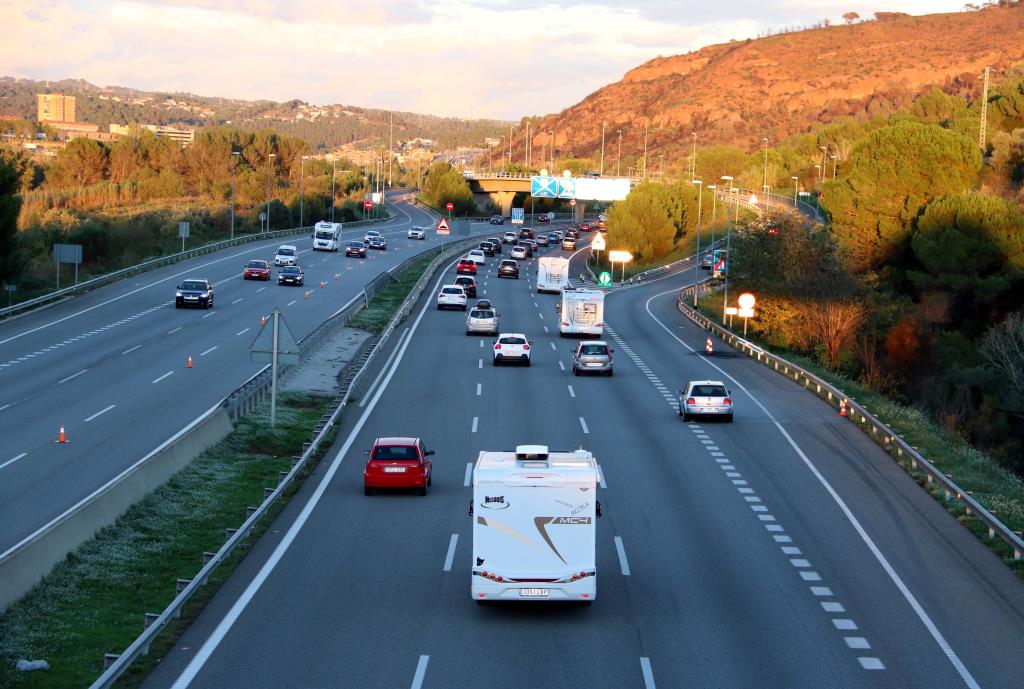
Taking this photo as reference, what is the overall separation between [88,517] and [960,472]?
65.4ft

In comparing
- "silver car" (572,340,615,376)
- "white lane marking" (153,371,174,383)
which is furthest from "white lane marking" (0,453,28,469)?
"silver car" (572,340,615,376)

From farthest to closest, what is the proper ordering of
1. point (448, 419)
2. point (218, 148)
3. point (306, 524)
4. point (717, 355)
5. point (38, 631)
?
point (218, 148), point (717, 355), point (448, 419), point (306, 524), point (38, 631)

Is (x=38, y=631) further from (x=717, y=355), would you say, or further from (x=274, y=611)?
(x=717, y=355)

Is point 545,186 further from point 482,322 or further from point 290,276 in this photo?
point 482,322

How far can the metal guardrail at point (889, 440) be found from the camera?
23172mm

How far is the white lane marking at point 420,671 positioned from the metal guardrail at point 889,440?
1133 cm

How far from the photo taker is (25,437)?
30.8m

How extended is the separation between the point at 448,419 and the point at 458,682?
72.6 ft

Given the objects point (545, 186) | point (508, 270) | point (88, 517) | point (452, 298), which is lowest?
point (452, 298)

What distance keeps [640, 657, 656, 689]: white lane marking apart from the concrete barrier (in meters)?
8.33

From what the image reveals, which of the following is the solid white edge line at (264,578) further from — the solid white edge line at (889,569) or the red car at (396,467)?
the solid white edge line at (889,569)

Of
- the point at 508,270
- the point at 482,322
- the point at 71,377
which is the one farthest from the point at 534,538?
the point at 508,270

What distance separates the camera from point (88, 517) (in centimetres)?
2053

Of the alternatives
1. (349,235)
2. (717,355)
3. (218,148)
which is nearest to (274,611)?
(717,355)
